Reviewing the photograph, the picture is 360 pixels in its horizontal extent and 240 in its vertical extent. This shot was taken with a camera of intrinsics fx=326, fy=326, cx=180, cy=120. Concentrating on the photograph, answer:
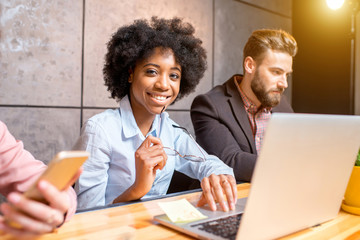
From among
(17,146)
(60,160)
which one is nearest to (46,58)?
(17,146)

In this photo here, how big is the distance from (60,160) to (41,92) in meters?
2.01

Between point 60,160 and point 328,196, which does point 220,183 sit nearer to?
point 328,196

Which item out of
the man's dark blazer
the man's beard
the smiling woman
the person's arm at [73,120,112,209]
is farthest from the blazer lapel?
the person's arm at [73,120,112,209]

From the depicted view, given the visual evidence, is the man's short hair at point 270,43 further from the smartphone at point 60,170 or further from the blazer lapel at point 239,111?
the smartphone at point 60,170

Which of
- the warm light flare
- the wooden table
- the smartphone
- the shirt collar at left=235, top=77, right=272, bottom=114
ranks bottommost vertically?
the wooden table

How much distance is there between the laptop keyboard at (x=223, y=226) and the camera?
0.68 metres

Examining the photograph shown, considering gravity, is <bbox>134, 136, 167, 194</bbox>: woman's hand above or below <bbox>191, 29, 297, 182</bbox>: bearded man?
below

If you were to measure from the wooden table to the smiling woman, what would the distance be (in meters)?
0.28

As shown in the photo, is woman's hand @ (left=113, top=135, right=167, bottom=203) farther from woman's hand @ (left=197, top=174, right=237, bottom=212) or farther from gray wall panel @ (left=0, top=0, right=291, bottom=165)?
gray wall panel @ (left=0, top=0, right=291, bottom=165)

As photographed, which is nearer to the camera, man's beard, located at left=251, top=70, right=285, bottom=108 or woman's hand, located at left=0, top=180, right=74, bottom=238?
woman's hand, located at left=0, top=180, right=74, bottom=238

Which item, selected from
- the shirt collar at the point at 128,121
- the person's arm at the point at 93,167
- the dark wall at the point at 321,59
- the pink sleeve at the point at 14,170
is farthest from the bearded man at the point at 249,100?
the dark wall at the point at 321,59

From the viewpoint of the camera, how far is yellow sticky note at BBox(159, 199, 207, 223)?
2.55 ft

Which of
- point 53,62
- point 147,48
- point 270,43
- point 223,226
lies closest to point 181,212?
point 223,226

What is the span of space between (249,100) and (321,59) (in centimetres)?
180
